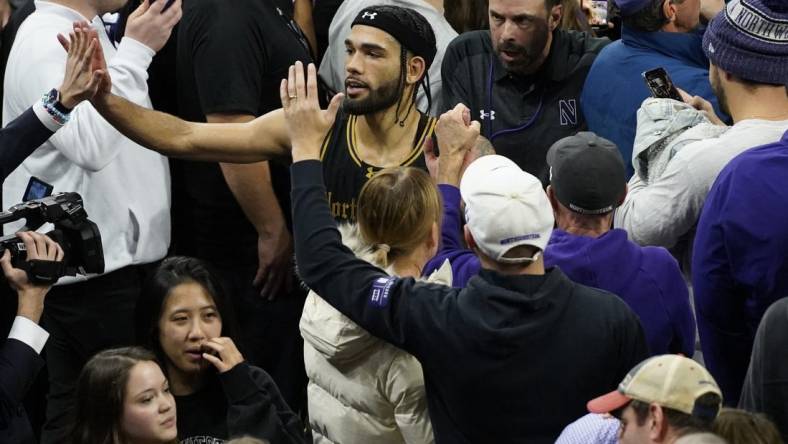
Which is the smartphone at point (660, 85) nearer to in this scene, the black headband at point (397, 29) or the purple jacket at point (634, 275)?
the black headband at point (397, 29)

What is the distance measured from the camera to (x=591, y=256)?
133 inches

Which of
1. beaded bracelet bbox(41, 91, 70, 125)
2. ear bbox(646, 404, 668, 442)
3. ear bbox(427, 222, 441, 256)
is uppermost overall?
beaded bracelet bbox(41, 91, 70, 125)

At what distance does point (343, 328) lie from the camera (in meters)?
3.38

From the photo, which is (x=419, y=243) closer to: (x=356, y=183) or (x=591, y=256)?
(x=591, y=256)

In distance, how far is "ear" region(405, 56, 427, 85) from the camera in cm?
454

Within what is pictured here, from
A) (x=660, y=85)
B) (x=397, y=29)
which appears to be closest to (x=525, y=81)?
(x=397, y=29)

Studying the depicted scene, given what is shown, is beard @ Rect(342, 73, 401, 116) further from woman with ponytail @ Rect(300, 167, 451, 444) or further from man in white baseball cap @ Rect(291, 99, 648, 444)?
man in white baseball cap @ Rect(291, 99, 648, 444)

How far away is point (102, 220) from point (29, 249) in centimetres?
80

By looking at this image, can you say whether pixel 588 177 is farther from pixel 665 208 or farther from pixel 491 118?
pixel 491 118

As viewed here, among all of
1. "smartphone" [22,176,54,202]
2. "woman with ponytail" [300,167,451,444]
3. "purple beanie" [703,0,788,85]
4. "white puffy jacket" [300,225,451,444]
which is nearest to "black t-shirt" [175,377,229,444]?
"white puffy jacket" [300,225,451,444]

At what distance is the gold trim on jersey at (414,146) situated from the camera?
14.3 ft

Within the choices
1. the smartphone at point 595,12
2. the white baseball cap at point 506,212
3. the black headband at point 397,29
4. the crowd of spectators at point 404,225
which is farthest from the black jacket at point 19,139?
the smartphone at point 595,12

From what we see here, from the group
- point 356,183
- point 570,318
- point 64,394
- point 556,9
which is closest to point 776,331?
point 570,318

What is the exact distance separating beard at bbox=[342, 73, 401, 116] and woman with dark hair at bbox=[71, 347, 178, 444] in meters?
1.17
